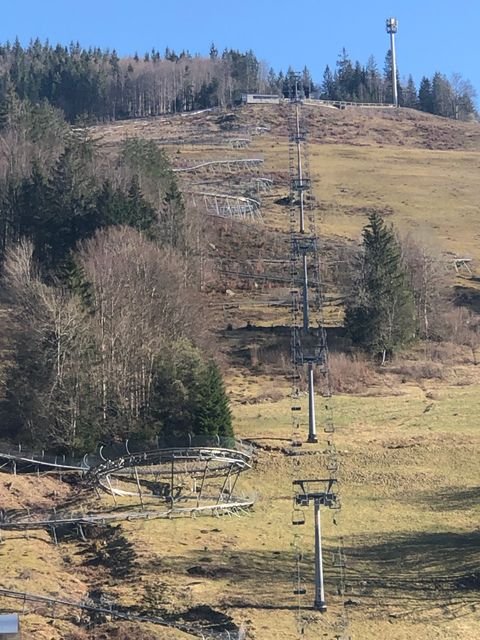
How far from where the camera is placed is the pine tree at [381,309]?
7150 cm

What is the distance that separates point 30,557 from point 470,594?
49.0 feet

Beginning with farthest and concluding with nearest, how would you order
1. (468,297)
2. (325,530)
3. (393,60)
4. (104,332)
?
(393,60) < (468,297) < (104,332) < (325,530)

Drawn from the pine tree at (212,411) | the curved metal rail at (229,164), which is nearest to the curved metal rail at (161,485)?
the pine tree at (212,411)

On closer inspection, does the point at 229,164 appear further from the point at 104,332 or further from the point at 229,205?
the point at 104,332

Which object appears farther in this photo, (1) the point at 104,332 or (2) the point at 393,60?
(2) the point at 393,60

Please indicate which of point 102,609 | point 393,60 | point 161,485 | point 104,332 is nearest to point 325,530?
point 161,485

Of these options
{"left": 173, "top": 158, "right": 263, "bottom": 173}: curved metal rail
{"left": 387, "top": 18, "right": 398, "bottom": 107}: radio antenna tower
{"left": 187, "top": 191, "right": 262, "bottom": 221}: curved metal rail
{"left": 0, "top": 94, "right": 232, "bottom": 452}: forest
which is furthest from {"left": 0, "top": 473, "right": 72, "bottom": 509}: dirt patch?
{"left": 387, "top": 18, "right": 398, "bottom": 107}: radio antenna tower

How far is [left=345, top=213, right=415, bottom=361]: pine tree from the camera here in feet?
235

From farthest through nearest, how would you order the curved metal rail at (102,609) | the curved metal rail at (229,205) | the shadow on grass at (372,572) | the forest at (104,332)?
the curved metal rail at (229,205) < the forest at (104,332) < the shadow on grass at (372,572) < the curved metal rail at (102,609)

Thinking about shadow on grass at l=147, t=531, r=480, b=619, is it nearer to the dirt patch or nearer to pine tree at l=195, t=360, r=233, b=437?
the dirt patch

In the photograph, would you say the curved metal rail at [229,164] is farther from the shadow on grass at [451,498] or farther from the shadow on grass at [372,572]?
the shadow on grass at [372,572]

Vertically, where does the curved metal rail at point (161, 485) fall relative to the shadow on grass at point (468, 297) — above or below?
below

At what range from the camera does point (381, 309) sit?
7212cm

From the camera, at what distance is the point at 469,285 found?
3536 inches
